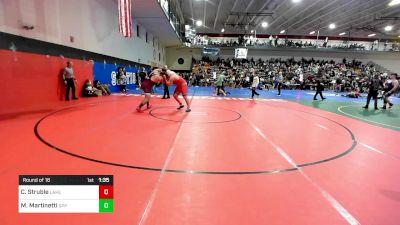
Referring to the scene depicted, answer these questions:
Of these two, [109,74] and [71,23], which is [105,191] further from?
[109,74]

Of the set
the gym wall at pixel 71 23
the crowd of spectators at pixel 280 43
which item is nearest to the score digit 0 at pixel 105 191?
the gym wall at pixel 71 23

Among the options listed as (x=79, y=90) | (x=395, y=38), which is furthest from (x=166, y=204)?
(x=395, y=38)

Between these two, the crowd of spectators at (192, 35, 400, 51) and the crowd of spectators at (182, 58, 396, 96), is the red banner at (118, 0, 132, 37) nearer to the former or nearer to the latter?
the crowd of spectators at (182, 58, 396, 96)

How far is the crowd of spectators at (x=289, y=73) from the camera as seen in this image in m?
26.1

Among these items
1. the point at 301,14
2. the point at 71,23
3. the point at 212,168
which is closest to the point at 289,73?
the point at 301,14

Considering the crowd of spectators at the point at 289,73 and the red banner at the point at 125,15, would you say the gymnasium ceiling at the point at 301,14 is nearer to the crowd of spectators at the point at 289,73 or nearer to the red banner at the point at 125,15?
the crowd of spectators at the point at 289,73

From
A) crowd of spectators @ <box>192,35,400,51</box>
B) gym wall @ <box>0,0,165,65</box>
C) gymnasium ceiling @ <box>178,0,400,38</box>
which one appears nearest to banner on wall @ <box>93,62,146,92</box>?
gym wall @ <box>0,0,165,65</box>

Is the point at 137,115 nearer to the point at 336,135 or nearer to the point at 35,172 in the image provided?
the point at 35,172

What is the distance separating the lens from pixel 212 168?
11.2 ft
